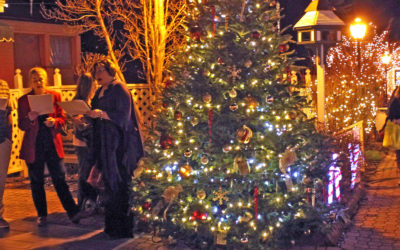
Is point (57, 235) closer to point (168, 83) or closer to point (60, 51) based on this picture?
point (168, 83)

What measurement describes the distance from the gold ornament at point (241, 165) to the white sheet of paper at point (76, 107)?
1.85 metres

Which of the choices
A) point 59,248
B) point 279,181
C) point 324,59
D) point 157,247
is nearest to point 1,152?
point 59,248

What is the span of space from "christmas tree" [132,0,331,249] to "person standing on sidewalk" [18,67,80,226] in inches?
67.1

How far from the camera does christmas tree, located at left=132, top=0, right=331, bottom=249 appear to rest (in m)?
5.81

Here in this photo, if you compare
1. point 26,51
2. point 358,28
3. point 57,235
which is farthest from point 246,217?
point 26,51

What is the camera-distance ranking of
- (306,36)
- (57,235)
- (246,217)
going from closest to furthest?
1. (246,217)
2. (57,235)
3. (306,36)

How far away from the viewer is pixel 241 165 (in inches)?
226

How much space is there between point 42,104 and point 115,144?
1.25 meters

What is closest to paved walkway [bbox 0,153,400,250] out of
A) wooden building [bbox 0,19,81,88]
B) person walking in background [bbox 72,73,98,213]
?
person walking in background [bbox 72,73,98,213]

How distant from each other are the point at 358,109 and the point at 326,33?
5224mm

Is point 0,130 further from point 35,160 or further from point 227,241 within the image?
point 227,241

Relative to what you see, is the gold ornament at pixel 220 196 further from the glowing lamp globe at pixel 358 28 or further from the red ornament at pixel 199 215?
the glowing lamp globe at pixel 358 28

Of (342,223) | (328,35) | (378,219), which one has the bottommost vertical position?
(378,219)

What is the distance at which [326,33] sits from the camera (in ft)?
30.3
